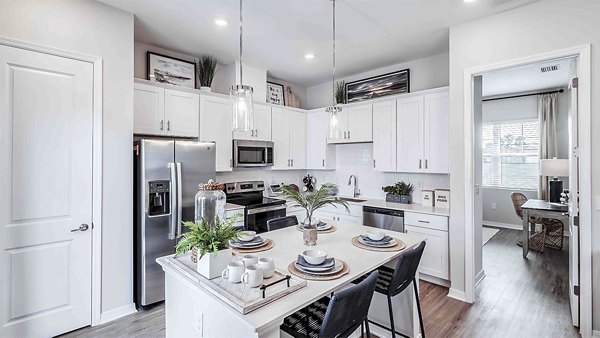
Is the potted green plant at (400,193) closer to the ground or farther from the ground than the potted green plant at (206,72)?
closer to the ground

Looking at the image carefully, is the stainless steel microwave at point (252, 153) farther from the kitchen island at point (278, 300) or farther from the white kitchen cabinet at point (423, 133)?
the white kitchen cabinet at point (423, 133)

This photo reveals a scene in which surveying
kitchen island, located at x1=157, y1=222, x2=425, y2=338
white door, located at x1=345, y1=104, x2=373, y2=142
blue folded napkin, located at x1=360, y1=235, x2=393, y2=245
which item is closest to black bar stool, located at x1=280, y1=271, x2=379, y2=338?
kitchen island, located at x1=157, y1=222, x2=425, y2=338

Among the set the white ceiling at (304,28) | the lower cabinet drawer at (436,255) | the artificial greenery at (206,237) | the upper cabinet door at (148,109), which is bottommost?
the lower cabinet drawer at (436,255)

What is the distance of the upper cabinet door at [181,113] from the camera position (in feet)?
11.4

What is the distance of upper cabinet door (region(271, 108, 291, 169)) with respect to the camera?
471cm

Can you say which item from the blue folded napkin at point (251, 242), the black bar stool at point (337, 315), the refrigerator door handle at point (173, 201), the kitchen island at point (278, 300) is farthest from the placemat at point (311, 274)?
the refrigerator door handle at point (173, 201)

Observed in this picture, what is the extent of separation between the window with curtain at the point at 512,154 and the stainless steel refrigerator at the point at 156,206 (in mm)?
6516

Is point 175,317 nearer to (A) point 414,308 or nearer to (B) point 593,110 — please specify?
(A) point 414,308

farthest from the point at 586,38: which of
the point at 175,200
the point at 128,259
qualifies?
the point at 128,259

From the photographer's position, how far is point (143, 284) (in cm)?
294

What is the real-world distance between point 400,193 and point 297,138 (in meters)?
1.91

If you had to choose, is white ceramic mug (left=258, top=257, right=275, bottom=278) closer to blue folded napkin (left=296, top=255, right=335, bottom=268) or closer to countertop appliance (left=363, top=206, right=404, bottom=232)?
blue folded napkin (left=296, top=255, right=335, bottom=268)

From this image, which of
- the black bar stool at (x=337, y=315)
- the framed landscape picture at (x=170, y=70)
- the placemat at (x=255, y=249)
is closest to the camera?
the black bar stool at (x=337, y=315)

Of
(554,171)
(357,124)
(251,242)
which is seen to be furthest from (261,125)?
(554,171)
